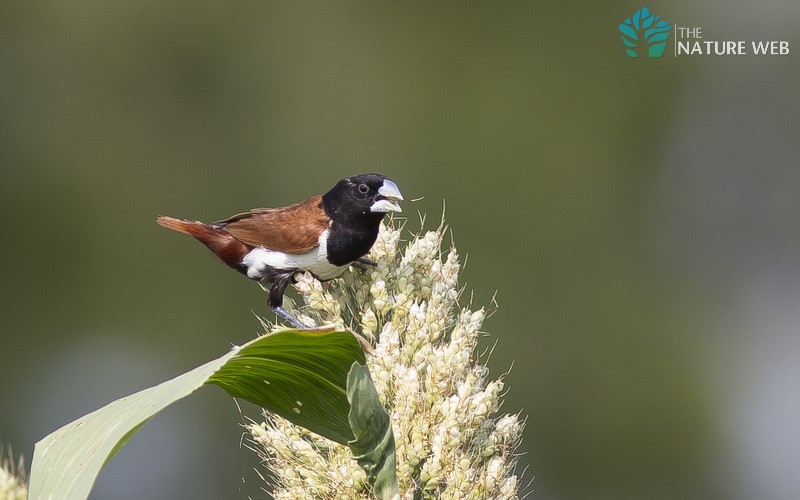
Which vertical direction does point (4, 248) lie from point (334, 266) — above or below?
below

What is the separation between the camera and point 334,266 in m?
2.46

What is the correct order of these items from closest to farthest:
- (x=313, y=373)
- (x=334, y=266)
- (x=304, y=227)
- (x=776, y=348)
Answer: (x=313, y=373) < (x=334, y=266) < (x=304, y=227) < (x=776, y=348)

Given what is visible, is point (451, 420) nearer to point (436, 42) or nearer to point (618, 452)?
point (618, 452)

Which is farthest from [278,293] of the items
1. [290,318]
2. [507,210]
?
[507,210]

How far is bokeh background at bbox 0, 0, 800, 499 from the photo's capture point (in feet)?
19.4

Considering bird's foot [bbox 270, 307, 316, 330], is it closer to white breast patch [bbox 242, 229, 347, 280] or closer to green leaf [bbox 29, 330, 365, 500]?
white breast patch [bbox 242, 229, 347, 280]

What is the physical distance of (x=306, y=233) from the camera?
8.97ft

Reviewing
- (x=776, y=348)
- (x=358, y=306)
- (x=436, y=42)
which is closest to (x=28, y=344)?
(x=436, y=42)

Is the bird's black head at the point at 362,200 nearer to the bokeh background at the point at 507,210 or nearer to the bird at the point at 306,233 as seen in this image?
the bird at the point at 306,233

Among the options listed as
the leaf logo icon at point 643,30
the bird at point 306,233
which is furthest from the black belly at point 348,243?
the leaf logo icon at point 643,30

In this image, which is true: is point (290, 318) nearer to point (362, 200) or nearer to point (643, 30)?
point (362, 200)

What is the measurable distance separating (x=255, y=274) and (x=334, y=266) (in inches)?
20.0

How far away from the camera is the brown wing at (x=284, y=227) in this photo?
273 centimetres

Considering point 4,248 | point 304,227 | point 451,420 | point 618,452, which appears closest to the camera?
point 451,420
